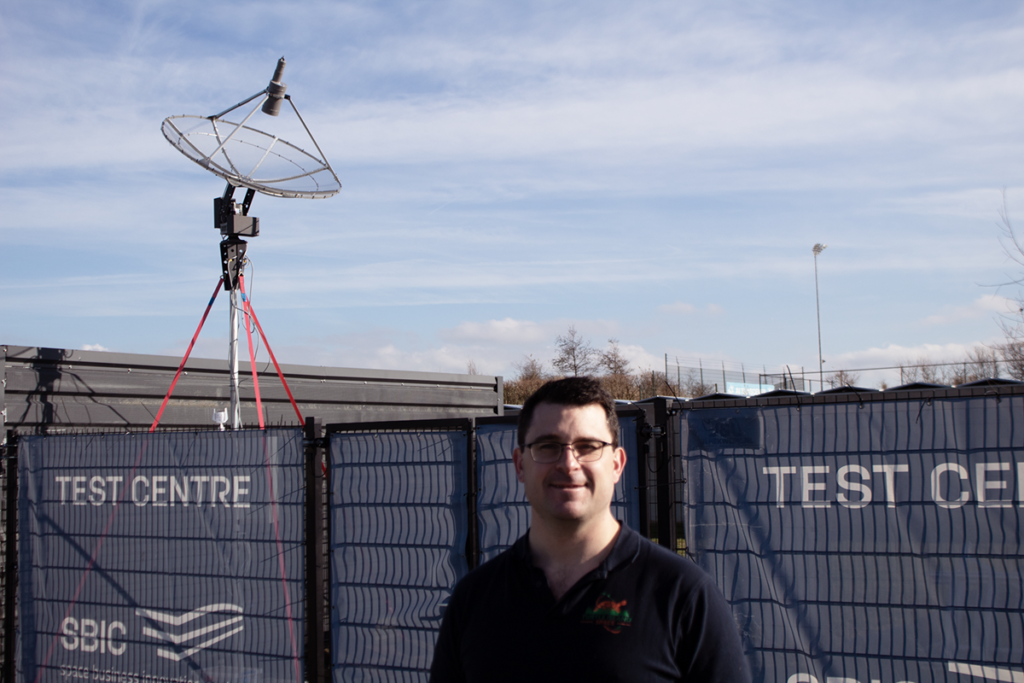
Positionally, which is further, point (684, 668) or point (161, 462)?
point (161, 462)

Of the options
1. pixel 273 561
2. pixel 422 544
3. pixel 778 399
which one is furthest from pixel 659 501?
pixel 273 561

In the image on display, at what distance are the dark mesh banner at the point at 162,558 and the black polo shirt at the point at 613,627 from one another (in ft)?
11.3

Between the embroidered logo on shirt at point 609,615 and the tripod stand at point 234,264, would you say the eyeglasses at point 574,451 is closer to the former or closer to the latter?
the embroidered logo on shirt at point 609,615

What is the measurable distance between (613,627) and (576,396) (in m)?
0.63

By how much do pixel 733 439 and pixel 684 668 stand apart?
2281mm

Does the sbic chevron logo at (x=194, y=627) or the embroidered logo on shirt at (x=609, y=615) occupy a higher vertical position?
the embroidered logo on shirt at (x=609, y=615)

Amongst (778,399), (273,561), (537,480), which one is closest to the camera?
(537,480)

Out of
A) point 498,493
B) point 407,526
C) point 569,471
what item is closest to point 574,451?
point 569,471

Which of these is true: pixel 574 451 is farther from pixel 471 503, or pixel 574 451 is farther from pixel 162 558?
pixel 162 558

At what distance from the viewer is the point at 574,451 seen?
2.31 m

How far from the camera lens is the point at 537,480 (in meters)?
2.33

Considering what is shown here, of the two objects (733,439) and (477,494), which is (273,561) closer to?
(477,494)

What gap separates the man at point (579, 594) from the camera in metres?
2.06

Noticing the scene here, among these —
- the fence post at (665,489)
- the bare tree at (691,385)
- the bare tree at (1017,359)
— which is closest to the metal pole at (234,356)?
the fence post at (665,489)
